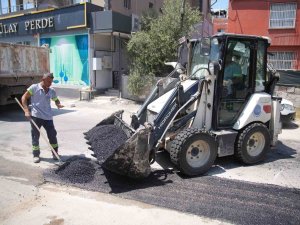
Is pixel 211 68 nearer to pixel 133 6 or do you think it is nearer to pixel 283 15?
pixel 283 15

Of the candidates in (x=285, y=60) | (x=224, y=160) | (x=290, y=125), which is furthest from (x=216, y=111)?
(x=285, y=60)

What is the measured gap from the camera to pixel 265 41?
638 centimetres

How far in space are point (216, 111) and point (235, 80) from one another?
2.30ft

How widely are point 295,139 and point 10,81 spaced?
29.0ft

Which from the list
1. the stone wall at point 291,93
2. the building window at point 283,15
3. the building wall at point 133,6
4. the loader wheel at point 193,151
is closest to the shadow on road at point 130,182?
the loader wheel at point 193,151

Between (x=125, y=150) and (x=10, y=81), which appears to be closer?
(x=125, y=150)

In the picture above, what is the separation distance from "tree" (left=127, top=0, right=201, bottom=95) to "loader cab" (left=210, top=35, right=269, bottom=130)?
25.3 ft

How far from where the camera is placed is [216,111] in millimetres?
6051

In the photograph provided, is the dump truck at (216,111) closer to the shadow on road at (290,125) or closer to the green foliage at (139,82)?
the shadow on road at (290,125)

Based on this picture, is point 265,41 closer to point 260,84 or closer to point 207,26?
point 260,84

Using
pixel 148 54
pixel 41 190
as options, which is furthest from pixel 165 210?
pixel 148 54

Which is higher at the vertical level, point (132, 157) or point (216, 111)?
point (216, 111)

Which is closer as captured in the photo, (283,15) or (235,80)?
(235,80)

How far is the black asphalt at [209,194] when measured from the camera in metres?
4.30
